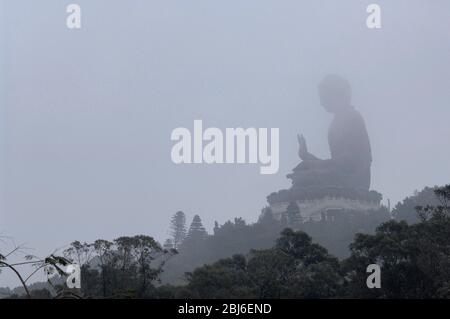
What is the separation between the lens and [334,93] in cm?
5709

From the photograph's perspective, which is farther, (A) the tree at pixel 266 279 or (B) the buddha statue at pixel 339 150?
(B) the buddha statue at pixel 339 150

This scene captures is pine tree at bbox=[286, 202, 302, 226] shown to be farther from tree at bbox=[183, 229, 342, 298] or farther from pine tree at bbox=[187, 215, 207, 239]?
tree at bbox=[183, 229, 342, 298]

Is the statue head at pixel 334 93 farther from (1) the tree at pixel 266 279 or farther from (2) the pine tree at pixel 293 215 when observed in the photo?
(1) the tree at pixel 266 279

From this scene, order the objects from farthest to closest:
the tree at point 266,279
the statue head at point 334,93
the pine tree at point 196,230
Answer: the statue head at point 334,93, the pine tree at point 196,230, the tree at point 266,279

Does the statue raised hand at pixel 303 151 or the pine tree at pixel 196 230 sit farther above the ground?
the statue raised hand at pixel 303 151

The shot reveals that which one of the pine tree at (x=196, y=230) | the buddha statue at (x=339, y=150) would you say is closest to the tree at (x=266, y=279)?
the pine tree at (x=196, y=230)

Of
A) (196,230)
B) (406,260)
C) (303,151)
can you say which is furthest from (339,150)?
(406,260)

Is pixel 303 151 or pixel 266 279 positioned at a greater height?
pixel 303 151

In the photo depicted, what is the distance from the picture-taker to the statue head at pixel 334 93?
186 feet

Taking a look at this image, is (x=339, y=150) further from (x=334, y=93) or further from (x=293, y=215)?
(x=293, y=215)

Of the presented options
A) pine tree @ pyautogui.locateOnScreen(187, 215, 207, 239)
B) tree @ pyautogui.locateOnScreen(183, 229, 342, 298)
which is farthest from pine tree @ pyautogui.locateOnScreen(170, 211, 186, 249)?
tree @ pyautogui.locateOnScreen(183, 229, 342, 298)

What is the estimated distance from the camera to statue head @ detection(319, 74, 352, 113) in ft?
186

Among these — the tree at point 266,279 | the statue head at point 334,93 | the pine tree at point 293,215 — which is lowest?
the tree at point 266,279
